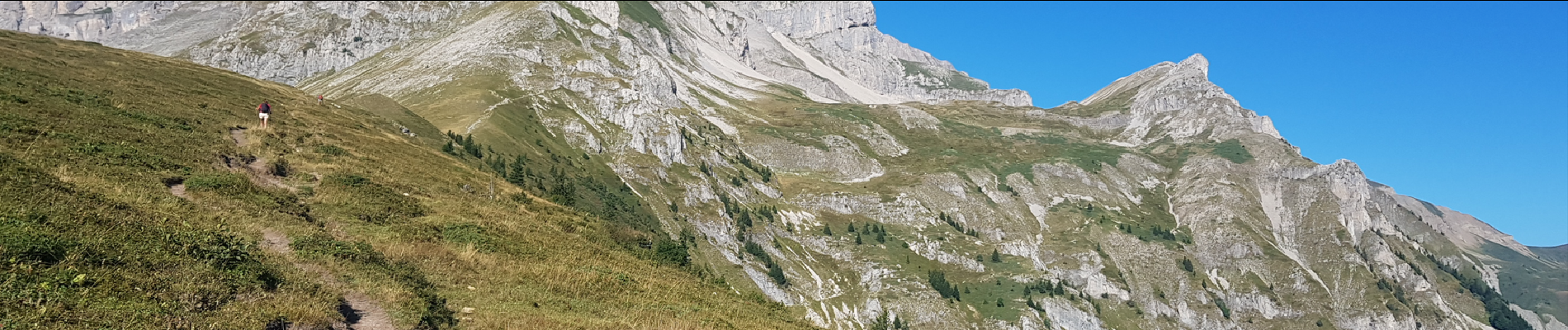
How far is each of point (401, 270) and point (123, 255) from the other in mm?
7329

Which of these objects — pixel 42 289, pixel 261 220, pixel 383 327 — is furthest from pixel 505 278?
pixel 42 289

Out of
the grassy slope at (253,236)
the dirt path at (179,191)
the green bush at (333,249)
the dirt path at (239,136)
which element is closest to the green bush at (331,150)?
the grassy slope at (253,236)

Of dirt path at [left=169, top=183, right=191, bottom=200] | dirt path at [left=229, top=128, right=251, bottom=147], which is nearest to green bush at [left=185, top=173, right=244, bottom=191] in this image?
dirt path at [left=169, top=183, right=191, bottom=200]

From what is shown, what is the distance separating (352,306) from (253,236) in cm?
630

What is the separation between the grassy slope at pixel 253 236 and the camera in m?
17.3

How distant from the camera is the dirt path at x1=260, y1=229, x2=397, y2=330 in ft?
66.5

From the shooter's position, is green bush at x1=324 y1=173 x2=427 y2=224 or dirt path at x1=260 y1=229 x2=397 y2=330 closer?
dirt path at x1=260 y1=229 x2=397 y2=330

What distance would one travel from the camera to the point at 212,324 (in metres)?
16.6

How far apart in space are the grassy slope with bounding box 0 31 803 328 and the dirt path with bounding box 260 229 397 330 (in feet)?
0.94

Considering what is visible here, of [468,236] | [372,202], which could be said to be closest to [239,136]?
[372,202]

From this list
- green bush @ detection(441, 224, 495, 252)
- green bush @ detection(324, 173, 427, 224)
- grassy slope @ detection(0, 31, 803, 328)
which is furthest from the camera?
green bush @ detection(324, 173, 427, 224)

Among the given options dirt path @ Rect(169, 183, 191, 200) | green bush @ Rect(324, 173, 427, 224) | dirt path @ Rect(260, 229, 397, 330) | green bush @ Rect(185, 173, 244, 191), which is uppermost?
green bush @ Rect(324, 173, 427, 224)

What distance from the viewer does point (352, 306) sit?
21.5 m

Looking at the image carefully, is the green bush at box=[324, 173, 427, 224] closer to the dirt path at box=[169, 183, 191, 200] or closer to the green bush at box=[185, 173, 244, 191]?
the green bush at box=[185, 173, 244, 191]
